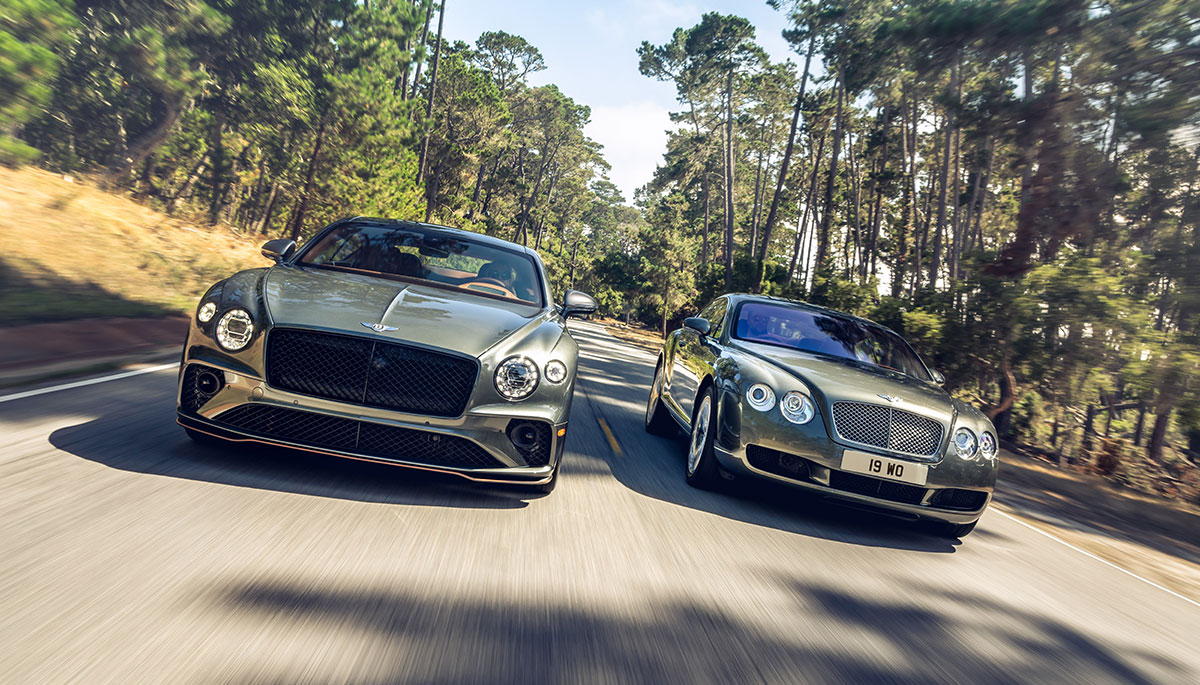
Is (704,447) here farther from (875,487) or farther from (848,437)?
(875,487)

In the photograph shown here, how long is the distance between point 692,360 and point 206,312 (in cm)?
417

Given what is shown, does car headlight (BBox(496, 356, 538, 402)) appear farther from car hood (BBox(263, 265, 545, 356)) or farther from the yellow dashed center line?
the yellow dashed center line

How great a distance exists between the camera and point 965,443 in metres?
5.02

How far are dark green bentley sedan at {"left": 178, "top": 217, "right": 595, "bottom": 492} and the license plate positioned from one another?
1.83 m

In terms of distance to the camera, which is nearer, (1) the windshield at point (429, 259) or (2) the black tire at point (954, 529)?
(2) the black tire at point (954, 529)

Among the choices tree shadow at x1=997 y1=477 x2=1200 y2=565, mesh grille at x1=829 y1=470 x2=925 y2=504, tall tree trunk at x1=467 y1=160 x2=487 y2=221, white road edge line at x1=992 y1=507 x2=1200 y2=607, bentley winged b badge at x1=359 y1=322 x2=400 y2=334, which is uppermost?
tall tree trunk at x1=467 y1=160 x2=487 y2=221

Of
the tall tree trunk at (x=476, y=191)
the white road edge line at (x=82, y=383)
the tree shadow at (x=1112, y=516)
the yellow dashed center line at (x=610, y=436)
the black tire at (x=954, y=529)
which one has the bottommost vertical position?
the tree shadow at (x=1112, y=516)

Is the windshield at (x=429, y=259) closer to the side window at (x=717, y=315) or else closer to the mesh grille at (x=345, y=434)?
the mesh grille at (x=345, y=434)

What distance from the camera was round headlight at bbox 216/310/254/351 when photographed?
393 centimetres

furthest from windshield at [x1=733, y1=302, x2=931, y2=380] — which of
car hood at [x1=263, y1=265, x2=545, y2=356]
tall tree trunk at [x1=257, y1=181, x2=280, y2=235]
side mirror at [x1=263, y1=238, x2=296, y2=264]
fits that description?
tall tree trunk at [x1=257, y1=181, x2=280, y2=235]

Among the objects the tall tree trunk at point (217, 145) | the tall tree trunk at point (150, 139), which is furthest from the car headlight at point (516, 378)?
the tall tree trunk at point (217, 145)

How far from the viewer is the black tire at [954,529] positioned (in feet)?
17.0

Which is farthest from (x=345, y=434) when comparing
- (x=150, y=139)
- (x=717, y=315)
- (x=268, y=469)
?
(x=150, y=139)

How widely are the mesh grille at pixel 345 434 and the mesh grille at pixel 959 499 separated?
306 centimetres
